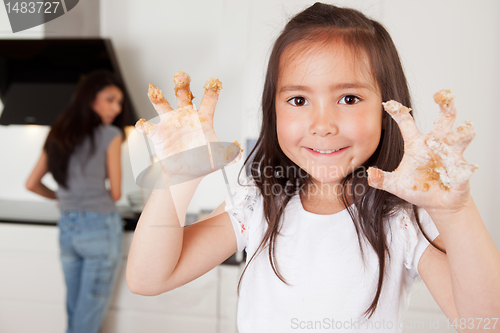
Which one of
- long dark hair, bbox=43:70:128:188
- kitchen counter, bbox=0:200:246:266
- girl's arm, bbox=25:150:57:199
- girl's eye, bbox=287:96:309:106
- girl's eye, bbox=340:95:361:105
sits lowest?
kitchen counter, bbox=0:200:246:266

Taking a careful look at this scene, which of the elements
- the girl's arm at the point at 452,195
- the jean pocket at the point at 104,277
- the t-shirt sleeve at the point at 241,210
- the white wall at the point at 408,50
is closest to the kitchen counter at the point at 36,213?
the jean pocket at the point at 104,277

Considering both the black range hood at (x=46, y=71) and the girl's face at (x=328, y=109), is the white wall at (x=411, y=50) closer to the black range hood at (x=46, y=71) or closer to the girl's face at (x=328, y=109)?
the black range hood at (x=46, y=71)

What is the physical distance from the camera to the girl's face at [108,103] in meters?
1.08

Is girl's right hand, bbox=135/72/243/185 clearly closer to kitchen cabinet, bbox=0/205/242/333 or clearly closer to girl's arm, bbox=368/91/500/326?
girl's arm, bbox=368/91/500/326

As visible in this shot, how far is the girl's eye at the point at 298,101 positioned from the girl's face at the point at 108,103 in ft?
2.87

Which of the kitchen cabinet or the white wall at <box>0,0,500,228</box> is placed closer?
the white wall at <box>0,0,500,228</box>

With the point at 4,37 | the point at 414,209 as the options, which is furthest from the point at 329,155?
the point at 4,37

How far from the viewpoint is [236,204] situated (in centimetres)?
45

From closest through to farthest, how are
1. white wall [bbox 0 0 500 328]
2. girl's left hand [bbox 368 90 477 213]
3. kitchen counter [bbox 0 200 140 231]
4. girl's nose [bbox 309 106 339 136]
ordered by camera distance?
1. girl's left hand [bbox 368 90 477 213]
2. girl's nose [bbox 309 106 339 136]
3. white wall [bbox 0 0 500 328]
4. kitchen counter [bbox 0 200 140 231]

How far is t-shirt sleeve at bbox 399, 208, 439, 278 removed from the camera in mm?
375

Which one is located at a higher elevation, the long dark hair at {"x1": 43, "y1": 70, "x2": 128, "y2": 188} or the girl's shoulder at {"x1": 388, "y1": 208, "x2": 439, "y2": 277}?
the girl's shoulder at {"x1": 388, "y1": 208, "x2": 439, "y2": 277}

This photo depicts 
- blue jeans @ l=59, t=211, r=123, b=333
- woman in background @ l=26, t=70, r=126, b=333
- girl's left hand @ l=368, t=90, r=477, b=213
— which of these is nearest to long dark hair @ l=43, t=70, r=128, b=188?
woman in background @ l=26, t=70, r=126, b=333

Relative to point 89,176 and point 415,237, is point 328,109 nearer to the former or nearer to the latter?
point 415,237

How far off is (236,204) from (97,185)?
807 millimetres
